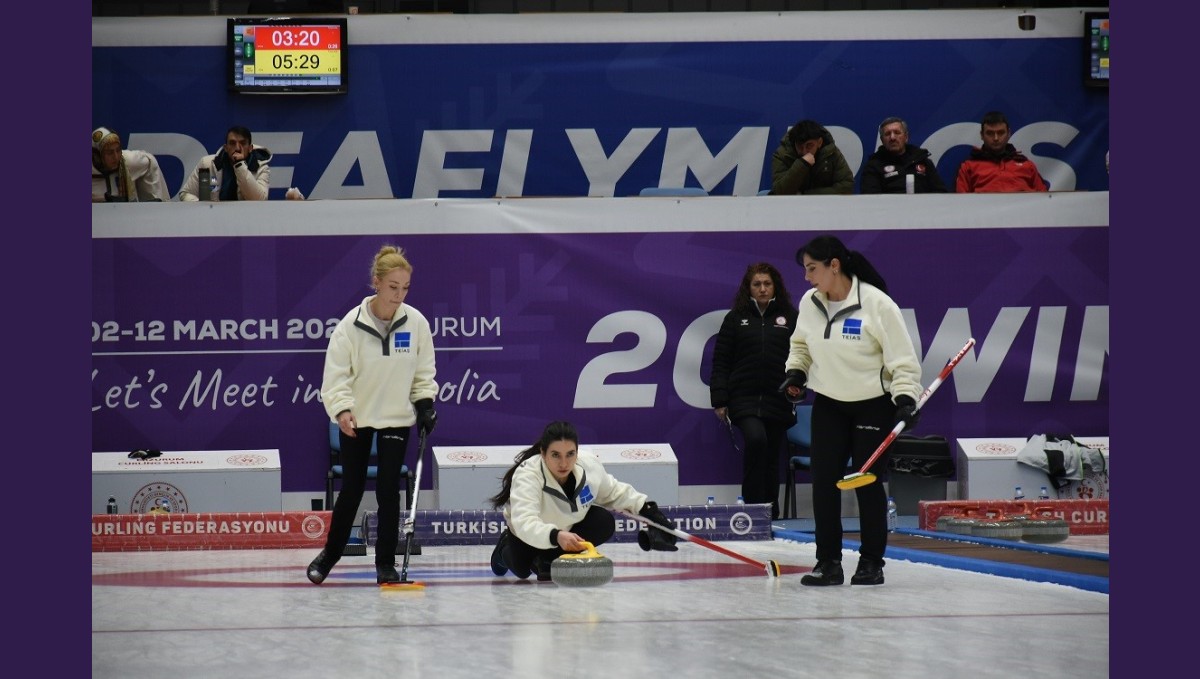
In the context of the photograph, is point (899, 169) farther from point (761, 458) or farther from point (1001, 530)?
point (1001, 530)

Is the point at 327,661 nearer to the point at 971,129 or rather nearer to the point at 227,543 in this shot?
the point at 227,543

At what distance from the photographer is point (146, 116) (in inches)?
476

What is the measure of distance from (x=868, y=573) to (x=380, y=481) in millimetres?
2026

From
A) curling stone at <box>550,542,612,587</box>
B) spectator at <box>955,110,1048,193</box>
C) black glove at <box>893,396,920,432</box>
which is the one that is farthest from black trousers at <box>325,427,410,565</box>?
spectator at <box>955,110,1048,193</box>

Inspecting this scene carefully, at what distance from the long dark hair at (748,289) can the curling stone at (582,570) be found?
461cm

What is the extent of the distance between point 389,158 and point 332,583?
6.18 metres

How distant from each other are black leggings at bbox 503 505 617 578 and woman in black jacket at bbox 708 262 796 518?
3.55 meters

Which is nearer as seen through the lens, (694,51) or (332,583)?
(332,583)

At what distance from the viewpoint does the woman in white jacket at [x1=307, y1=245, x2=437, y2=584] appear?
251 inches

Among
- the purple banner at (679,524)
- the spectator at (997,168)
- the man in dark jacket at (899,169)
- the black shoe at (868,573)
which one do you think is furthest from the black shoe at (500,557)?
the spectator at (997,168)

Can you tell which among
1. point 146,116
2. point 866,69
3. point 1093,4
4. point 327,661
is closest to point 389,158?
point 146,116

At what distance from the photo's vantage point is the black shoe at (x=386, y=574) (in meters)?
6.40

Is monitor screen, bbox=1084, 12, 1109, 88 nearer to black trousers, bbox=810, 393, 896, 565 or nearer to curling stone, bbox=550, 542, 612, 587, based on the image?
black trousers, bbox=810, 393, 896, 565

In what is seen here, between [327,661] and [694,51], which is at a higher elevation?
[694,51]
